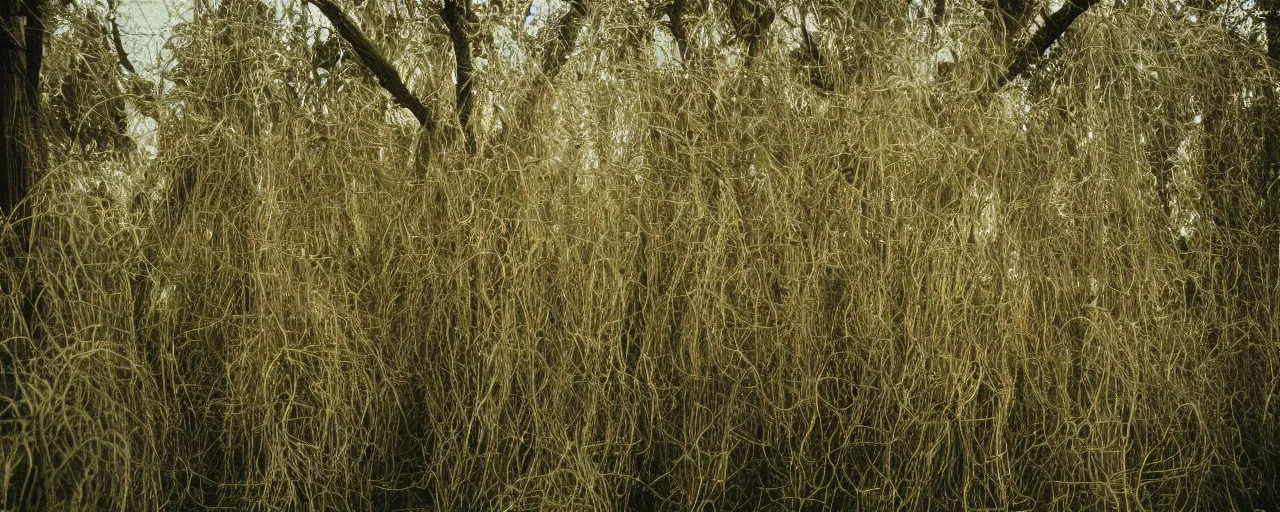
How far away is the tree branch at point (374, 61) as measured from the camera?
3723mm

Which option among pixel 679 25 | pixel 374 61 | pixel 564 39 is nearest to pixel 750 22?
pixel 679 25

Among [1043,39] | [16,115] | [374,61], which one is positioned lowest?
[16,115]

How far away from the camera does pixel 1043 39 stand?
12.4 feet

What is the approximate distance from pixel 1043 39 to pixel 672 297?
1803mm

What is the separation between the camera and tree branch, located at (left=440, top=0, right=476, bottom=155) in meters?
3.62

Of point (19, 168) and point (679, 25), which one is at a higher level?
point (679, 25)

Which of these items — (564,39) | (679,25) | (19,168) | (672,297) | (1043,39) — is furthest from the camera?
(1043,39)

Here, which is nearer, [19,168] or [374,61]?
[19,168]

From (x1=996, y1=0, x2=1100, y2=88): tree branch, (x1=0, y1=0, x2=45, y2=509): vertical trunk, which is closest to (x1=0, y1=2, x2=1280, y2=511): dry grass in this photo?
(x1=0, y1=0, x2=45, y2=509): vertical trunk

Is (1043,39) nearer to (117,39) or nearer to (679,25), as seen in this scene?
(679,25)

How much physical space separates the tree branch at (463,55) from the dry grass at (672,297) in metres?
0.13

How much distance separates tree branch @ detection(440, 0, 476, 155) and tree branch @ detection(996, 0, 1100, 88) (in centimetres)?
192

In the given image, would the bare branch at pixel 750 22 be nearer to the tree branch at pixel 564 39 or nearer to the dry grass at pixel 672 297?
the dry grass at pixel 672 297

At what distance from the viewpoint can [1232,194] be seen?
3.56m
